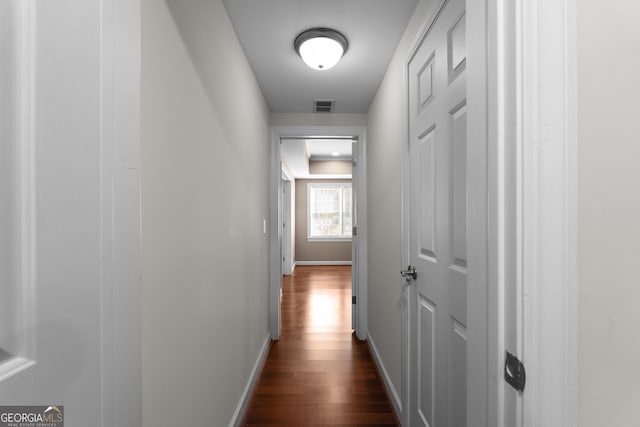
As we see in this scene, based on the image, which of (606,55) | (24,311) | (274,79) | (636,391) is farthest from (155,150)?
(274,79)

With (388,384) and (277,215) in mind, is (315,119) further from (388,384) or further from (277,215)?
(388,384)

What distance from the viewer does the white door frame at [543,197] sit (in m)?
0.54

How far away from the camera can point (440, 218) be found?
1287mm

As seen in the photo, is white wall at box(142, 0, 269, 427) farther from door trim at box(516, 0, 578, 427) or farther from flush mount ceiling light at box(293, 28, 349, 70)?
door trim at box(516, 0, 578, 427)

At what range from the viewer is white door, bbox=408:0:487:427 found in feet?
2.43

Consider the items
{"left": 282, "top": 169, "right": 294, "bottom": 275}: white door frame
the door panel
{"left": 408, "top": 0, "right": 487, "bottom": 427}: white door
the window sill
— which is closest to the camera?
{"left": 408, "top": 0, "right": 487, "bottom": 427}: white door

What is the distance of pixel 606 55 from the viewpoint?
0.51 meters

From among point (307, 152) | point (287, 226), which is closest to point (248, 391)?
point (307, 152)

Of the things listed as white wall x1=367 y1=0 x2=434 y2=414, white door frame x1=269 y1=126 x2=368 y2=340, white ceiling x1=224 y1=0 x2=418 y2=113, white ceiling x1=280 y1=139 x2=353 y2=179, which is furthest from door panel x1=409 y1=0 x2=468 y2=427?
white ceiling x1=280 y1=139 x2=353 y2=179

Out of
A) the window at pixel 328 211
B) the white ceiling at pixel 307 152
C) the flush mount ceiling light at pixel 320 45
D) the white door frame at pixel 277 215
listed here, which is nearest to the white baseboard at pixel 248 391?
the white door frame at pixel 277 215

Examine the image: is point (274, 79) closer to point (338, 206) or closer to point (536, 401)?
point (536, 401)

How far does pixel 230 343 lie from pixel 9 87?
1528mm

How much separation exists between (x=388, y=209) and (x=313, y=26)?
1.27 meters

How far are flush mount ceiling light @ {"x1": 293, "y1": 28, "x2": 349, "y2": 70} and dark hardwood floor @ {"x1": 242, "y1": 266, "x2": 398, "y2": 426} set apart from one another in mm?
2232
